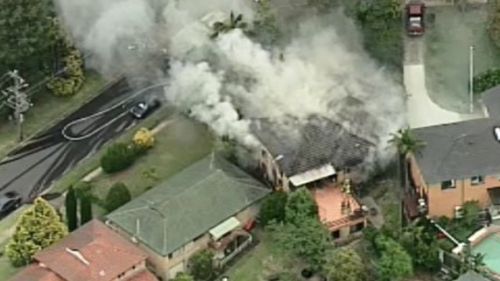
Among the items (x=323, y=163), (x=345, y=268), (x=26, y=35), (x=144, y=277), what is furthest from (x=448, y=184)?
(x=26, y=35)

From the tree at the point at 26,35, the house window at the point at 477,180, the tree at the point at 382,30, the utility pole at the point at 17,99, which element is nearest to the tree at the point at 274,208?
the house window at the point at 477,180

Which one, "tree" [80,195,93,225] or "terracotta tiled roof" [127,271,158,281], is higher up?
"tree" [80,195,93,225]

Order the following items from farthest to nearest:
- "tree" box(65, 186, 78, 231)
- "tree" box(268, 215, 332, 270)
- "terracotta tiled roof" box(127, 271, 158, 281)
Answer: "tree" box(65, 186, 78, 231)
"tree" box(268, 215, 332, 270)
"terracotta tiled roof" box(127, 271, 158, 281)

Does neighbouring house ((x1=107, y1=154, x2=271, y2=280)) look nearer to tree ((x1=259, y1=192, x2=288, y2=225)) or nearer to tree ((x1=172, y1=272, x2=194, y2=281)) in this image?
tree ((x1=259, y1=192, x2=288, y2=225))

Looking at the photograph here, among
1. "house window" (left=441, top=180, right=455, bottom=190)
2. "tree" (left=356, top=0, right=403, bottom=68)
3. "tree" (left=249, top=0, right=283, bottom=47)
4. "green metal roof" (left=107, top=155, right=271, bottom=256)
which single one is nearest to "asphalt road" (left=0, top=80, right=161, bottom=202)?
"green metal roof" (left=107, top=155, right=271, bottom=256)

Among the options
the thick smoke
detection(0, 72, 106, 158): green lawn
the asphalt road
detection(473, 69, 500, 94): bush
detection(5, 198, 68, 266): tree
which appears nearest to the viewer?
detection(5, 198, 68, 266): tree

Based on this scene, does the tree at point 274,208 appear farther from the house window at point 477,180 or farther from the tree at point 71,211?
the tree at point 71,211

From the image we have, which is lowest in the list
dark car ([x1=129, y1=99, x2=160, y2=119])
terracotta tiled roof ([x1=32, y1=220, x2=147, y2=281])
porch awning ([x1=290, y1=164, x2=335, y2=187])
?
terracotta tiled roof ([x1=32, y1=220, x2=147, y2=281])

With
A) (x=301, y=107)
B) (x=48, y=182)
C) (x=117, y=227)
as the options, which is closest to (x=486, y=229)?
(x=301, y=107)
